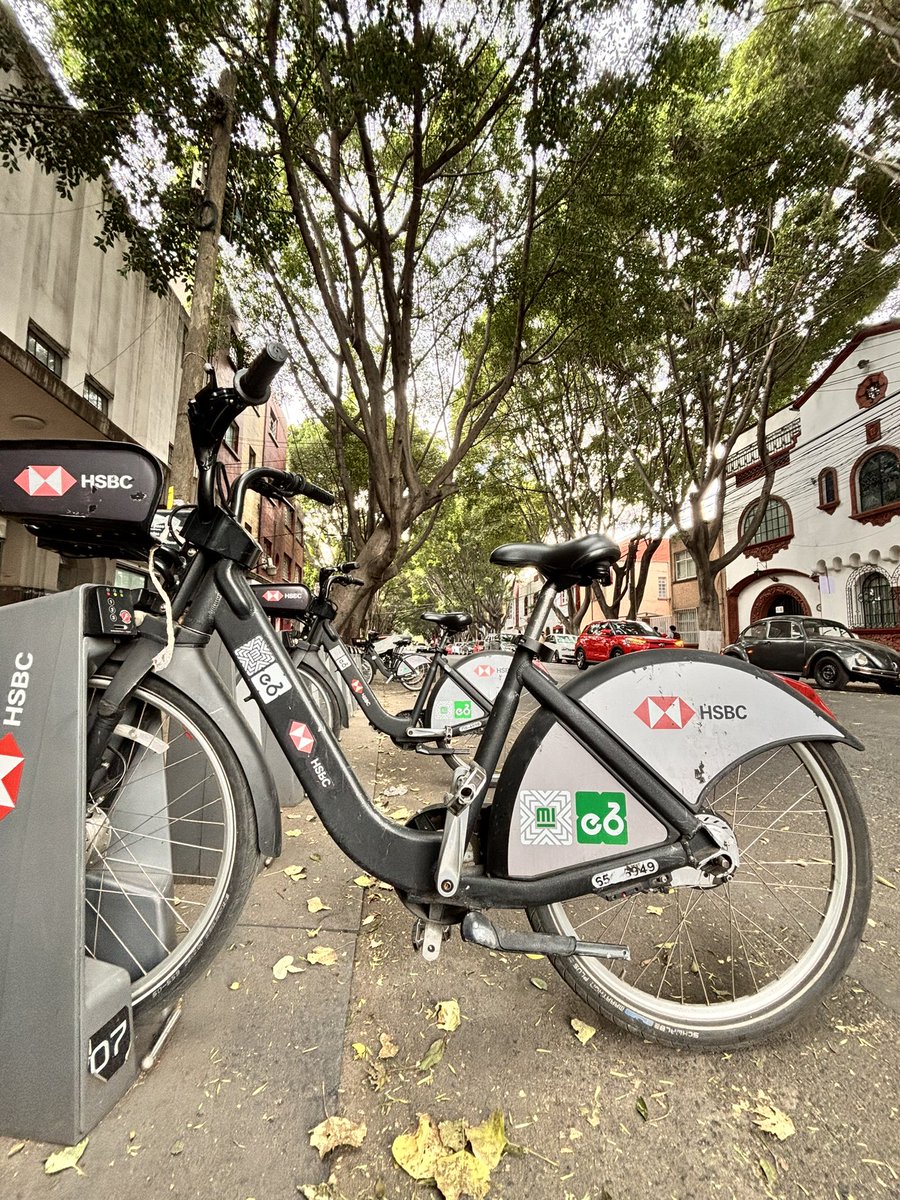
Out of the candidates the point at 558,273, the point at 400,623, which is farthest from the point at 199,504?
the point at 400,623

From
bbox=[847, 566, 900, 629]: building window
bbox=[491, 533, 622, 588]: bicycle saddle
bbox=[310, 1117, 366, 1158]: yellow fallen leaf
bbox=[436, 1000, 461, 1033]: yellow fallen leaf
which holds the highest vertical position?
bbox=[847, 566, 900, 629]: building window

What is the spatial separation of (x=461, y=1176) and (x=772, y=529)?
80.8ft

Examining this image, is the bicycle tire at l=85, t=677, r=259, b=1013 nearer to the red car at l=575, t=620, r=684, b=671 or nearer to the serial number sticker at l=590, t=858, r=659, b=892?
the serial number sticker at l=590, t=858, r=659, b=892

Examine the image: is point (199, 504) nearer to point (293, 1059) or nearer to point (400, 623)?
point (293, 1059)

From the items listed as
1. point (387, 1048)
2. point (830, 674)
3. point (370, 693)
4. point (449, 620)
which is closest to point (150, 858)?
point (387, 1048)

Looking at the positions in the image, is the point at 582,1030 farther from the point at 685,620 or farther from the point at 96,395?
the point at 685,620

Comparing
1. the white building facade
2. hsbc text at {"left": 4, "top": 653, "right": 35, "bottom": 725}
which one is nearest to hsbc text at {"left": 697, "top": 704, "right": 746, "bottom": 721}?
hsbc text at {"left": 4, "top": 653, "right": 35, "bottom": 725}

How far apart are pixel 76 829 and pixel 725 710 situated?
5.78 ft

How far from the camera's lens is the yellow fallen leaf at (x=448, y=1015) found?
1739 mm

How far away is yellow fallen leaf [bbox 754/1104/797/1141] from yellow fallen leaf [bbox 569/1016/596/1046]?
0.44 meters

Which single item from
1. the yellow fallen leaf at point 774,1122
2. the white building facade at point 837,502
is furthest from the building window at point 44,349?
the white building facade at point 837,502

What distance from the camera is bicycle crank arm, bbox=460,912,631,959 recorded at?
59.7 inches

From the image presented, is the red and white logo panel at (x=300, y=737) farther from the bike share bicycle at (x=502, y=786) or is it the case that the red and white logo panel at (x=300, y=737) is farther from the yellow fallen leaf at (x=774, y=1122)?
the yellow fallen leaf at (x=774, y=1122)

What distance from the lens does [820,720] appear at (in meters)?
1.71
